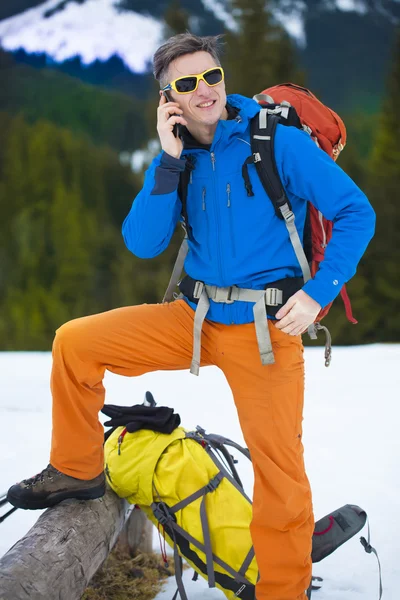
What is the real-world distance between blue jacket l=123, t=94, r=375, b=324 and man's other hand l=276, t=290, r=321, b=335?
0.10 ft

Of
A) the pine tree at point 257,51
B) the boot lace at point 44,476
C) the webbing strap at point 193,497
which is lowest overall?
the webbing strap at point 193,497

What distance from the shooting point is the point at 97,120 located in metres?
58.6

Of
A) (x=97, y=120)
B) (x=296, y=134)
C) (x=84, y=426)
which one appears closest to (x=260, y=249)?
(x=296, y=134)

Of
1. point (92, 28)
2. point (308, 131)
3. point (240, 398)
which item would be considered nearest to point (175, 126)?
point (308, 131)

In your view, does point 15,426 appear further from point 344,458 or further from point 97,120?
point 97,120

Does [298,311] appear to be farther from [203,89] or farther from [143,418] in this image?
[143,418]

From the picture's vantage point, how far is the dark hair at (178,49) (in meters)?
2.68

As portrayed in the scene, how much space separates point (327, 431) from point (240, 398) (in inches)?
110

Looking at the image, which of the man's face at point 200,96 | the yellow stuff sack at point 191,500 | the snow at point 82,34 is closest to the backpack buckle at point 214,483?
A: the yellow stuff sack at point 191,500

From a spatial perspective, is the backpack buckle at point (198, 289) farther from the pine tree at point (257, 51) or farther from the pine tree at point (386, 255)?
the pine tree at point (386, 255)

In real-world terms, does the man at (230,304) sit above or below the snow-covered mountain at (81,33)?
below

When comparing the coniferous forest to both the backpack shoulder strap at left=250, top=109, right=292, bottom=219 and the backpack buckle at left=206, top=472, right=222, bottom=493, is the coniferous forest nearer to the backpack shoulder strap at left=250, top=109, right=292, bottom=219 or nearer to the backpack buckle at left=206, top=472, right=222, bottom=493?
the backpack buckle at left=206, top=472, right=222, bottom=493

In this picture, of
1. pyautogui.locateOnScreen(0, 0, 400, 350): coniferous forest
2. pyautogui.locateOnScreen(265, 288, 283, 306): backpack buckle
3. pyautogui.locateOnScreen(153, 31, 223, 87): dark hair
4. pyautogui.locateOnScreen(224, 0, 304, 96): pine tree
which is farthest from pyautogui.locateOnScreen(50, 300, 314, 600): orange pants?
pyautogui.locateOnScreen(224, 0, 304, 96): pine tree

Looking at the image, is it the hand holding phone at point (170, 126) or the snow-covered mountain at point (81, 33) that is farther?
the snow-covered mountain at point (81, 33)
